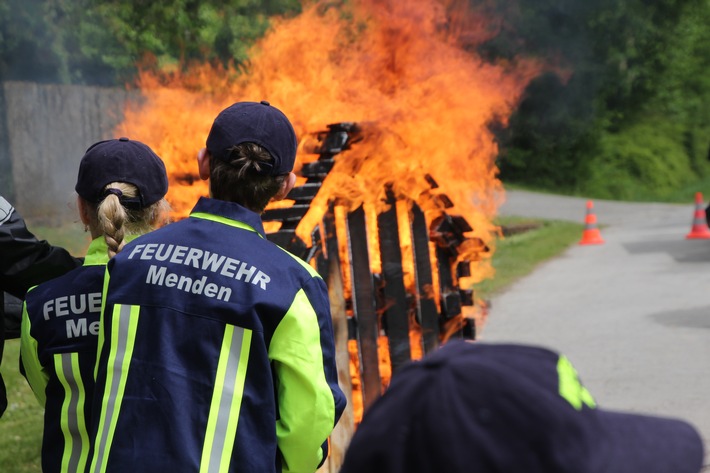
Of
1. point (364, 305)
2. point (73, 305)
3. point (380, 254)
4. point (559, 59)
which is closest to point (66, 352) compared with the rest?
point (73, 305)

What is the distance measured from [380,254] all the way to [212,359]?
259 cm

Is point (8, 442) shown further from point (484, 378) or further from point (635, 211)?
point (635, 211)

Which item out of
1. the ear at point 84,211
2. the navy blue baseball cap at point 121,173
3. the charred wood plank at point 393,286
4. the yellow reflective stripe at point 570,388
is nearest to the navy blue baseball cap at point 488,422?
the yellow reflective stripe at point 570,388

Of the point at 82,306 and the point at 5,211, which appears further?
the point at 5,211

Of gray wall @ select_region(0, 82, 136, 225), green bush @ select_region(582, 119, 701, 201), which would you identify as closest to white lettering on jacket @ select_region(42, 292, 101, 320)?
gray wall @ select_region(0, 82, 136, 225)

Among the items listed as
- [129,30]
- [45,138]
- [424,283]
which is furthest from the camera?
[45,138]

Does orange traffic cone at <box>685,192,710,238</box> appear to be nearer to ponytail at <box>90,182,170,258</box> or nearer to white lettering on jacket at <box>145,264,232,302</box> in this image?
ponytail at <box>90,182,170,258</box>

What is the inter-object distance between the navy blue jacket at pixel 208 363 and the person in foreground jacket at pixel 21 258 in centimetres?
79

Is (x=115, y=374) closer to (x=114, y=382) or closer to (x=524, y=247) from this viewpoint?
(x=114, y=382)

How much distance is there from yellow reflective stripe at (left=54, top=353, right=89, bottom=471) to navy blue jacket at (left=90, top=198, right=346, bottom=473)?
0.22m

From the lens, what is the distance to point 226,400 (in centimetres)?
245

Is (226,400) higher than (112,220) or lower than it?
lower

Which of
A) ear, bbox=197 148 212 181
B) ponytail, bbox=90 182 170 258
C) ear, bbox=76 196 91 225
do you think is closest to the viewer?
ear, bbox=197 148 212 181

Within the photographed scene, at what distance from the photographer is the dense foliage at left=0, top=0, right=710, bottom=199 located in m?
15.5
